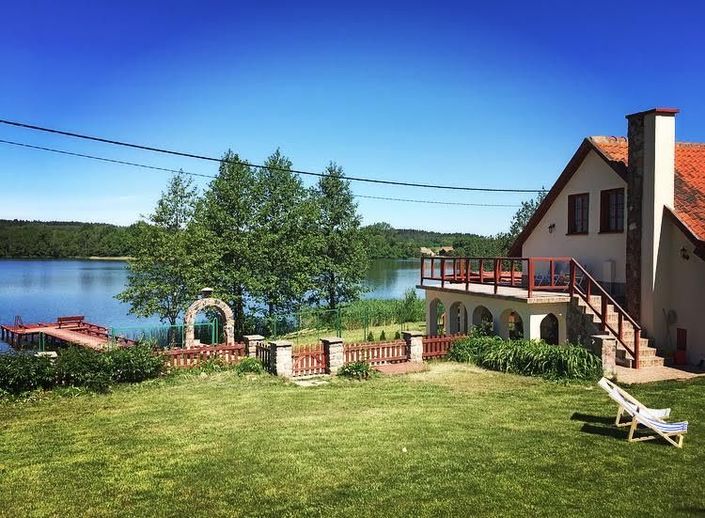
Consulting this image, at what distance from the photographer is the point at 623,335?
16.1 meters

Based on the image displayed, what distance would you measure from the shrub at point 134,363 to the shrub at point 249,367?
2072 mm

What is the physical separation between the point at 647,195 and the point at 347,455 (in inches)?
489

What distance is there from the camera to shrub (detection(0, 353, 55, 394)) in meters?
12.9

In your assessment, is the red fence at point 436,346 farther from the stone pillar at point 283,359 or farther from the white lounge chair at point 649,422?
the white lounge chair at point 649,422

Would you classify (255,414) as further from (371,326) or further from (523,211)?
(523,211)

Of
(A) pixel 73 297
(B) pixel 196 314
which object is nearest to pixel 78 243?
(A) pixel 73 297

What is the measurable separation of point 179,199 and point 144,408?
2175 centimetres

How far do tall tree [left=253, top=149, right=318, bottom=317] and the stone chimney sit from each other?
64.6 feet

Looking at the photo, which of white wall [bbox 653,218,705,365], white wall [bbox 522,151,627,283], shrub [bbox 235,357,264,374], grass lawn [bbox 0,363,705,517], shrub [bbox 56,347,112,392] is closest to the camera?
grass lawn [bbox 0,363,705,517]

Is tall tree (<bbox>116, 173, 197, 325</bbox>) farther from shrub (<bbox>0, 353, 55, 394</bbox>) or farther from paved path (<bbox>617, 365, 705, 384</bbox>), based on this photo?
paved path (<bbox>617, 365, 705, 384</bbox>)

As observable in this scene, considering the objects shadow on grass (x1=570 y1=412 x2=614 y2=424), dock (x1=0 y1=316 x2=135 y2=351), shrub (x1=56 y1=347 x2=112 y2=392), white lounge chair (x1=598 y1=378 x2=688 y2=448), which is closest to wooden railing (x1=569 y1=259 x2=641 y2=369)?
shadow on grass (x1=570 y1=412 x2=614 y2=424)

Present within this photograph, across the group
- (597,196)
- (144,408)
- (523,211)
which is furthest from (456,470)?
(523,211)

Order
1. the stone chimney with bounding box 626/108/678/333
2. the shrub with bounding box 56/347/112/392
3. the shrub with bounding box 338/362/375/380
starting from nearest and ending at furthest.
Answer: the shrub with bounding box 56/347/112/392, the shrub with bounding box 338/362/375/380, the stone chimney with bounding box 626/108/678/333

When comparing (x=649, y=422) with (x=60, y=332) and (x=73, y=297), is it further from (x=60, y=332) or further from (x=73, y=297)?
(x=73, y=297)
